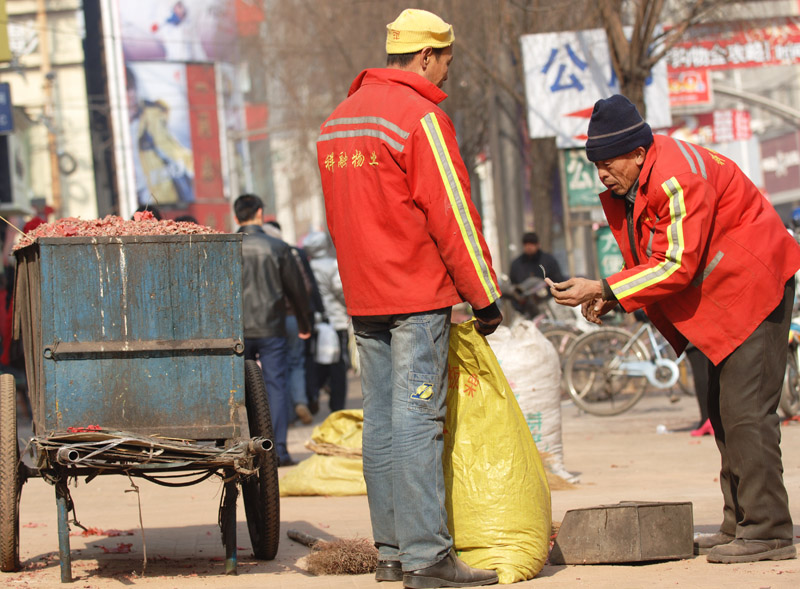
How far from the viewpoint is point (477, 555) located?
458 cm

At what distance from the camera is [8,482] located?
507 cm

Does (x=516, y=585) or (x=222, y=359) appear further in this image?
(x=222, y=359)

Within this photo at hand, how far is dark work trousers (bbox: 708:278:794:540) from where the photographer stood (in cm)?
468

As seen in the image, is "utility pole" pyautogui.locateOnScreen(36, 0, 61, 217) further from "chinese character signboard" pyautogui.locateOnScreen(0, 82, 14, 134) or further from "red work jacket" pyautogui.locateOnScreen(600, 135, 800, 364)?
"red work jacket" pyautogui.locateOnScreen(600, 135, 800, 364)

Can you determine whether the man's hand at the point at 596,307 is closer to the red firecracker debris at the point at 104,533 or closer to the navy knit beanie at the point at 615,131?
the navy knit beanie at the point at 615,131

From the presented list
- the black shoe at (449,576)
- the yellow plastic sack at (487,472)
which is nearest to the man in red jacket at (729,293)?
the yellow plastic sack at (487,472)

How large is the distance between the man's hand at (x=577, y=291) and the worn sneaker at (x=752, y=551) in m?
1.14

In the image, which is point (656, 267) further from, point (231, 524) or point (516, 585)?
point (231, 524)

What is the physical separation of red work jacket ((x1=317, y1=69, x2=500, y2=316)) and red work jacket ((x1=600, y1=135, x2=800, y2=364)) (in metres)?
0.68

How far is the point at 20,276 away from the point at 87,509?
245 cm

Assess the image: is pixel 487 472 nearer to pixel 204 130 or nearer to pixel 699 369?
pixel 699 369

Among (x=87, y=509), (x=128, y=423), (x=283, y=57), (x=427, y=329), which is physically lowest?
(x=87, y=509)

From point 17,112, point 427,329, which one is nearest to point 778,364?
point 427,329

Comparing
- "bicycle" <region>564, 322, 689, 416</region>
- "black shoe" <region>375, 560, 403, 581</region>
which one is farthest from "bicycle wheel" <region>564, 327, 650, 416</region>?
"black shoe" <region>375, 560, 403, 581</region>
